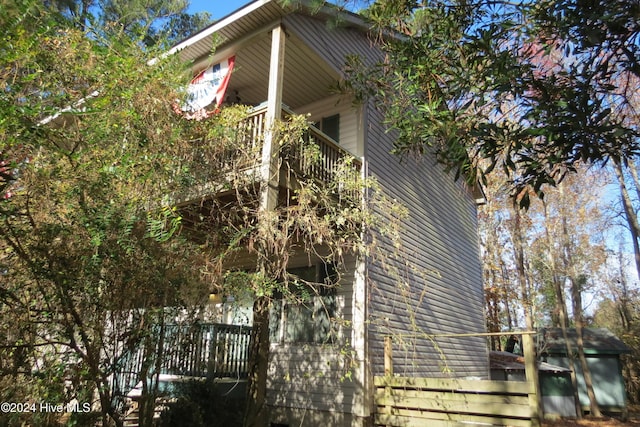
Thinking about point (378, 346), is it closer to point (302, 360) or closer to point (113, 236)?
point (302, 360)

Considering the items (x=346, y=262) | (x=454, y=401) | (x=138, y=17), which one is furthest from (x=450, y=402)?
(x=138, y=17)

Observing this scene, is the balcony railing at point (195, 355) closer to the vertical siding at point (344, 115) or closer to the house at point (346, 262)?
the house at point (346, 262)

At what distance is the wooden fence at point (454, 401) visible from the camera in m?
6.21

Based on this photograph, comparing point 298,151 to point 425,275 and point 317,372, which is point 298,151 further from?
point 425,275

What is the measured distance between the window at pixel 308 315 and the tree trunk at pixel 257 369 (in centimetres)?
219

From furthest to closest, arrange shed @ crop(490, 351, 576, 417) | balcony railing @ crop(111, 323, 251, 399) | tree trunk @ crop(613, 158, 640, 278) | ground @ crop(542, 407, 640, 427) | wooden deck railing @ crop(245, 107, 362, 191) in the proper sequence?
tree trunk @ crop(613, 158, 640, 278)
shed @ crop(490, 351, 576, 417)
ground @ crop(542, 407, 640, 427)
wooden deck railing @ crop(245, 107, 362, 191)
balcony railing @ crop(111, 323, 251, 399)

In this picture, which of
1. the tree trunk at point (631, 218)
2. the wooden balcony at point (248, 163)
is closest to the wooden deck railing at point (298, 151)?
the wooden balcony at point (248, 163)

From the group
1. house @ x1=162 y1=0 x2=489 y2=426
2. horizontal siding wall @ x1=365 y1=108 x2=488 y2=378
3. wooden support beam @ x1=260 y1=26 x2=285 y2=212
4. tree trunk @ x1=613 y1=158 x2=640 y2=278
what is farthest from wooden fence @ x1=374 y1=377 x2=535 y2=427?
tree trunk @ x1=613 y1=158 x2=640 y2=278

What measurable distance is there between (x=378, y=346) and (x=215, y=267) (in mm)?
4177

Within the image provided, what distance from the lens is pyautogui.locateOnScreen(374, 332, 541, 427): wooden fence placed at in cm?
621

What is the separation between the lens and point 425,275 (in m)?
10.8

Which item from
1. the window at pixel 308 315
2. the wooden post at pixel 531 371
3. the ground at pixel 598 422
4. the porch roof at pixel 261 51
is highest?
the porch roof at pixel 261 51

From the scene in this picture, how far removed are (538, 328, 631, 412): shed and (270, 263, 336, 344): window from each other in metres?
12.6

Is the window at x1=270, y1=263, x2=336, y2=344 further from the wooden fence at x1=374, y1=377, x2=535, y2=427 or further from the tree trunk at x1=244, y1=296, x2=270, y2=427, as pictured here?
the tree trunk at x1=244, y1=296, x2=270, y2=427
